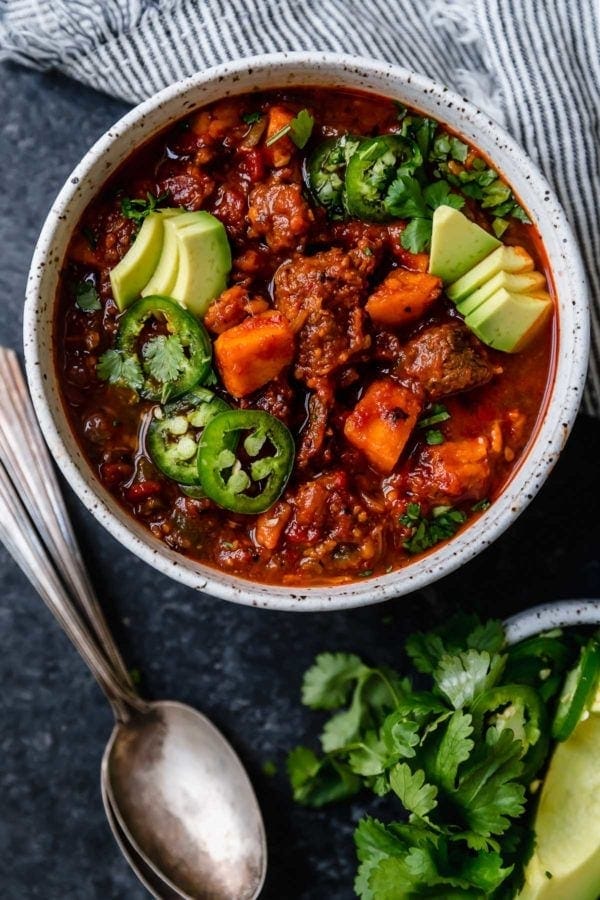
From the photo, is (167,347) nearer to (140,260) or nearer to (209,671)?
(140,260)

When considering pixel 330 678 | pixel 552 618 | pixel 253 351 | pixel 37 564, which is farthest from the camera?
pixel 330 678

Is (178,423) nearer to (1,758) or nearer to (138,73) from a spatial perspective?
(138,73)

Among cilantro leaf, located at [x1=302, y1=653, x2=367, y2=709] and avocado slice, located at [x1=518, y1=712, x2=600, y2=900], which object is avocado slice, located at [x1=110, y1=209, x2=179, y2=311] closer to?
cilantro leaf, located at [x1=302, y1=653, x2=367, y2=709]

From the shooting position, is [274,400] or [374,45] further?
[374,45]

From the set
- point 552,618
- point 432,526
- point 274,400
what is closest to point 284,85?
point 274,400

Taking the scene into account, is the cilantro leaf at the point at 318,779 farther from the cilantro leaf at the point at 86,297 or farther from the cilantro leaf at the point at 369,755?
the cilantro leaf at the point at 86,297

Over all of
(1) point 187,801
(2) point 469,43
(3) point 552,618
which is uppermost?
(2) point 469,43

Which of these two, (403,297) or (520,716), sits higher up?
(403,297)
